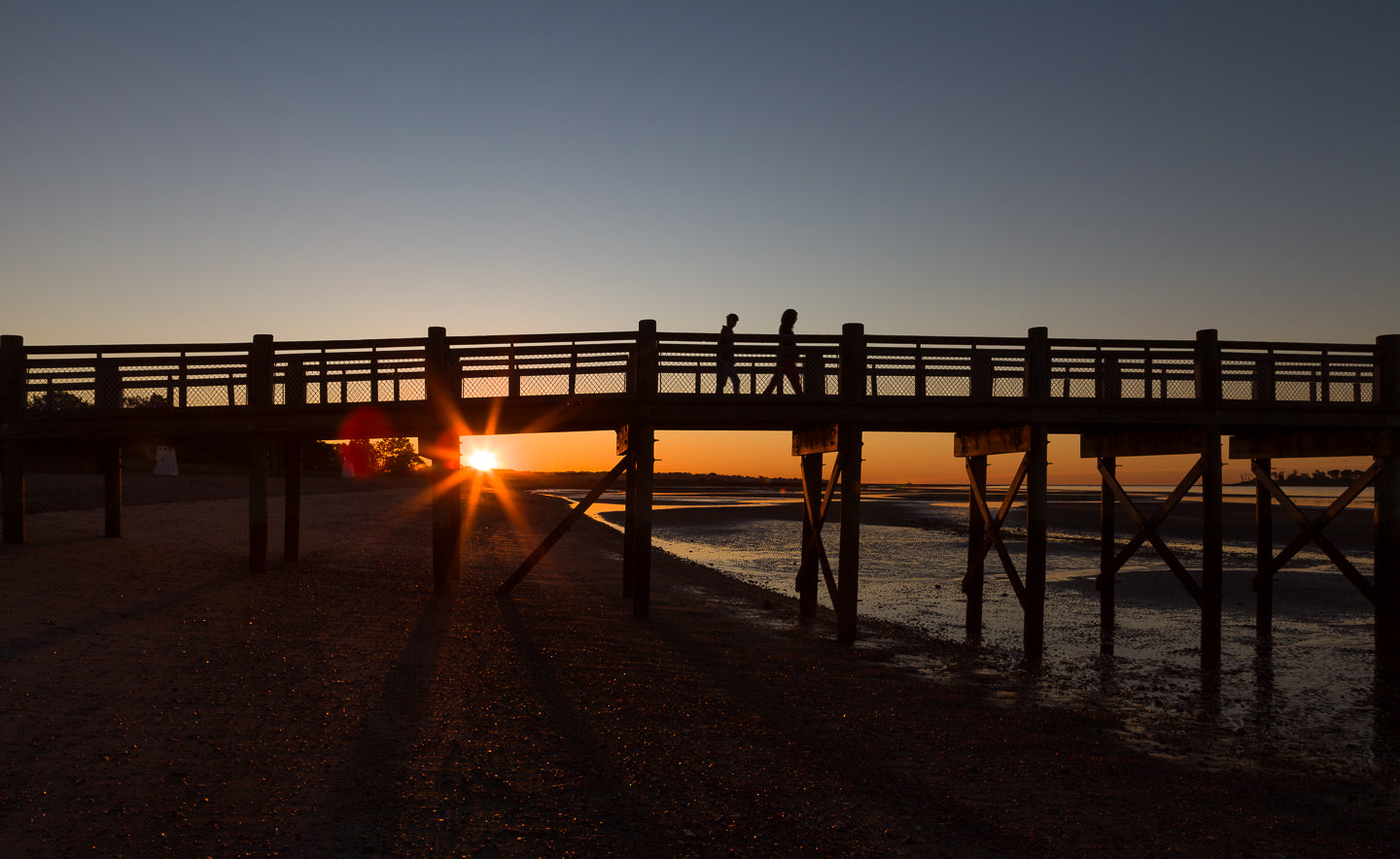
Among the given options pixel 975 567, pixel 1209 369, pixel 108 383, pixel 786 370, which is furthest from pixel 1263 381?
pixel 108 383

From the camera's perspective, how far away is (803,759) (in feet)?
28.8

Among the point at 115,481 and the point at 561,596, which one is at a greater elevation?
the point at 115,481

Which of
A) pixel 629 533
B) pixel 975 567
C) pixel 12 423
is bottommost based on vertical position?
pixel 975 567

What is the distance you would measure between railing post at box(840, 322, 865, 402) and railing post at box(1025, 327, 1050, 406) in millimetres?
2849

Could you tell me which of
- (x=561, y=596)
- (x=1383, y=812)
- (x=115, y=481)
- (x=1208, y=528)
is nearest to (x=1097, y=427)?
(x=1208, y=528)

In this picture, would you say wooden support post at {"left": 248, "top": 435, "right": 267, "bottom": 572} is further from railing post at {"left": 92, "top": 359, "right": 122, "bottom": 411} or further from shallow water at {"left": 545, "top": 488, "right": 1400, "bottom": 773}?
shallow water at {"left": 545, "top": 488, "right": 1400, "bottom": 773}

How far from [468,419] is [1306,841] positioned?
1342 centimetres

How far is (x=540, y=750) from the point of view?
8.61m

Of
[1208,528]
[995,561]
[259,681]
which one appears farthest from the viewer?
[995,561]

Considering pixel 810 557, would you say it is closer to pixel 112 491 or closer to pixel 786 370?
pixel 786 370

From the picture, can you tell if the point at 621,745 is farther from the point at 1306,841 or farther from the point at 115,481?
the point at 115,481

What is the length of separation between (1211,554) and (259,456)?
1760 cm

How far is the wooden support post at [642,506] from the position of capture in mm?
16000

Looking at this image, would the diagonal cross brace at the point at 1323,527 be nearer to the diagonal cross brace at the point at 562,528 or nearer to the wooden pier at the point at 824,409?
the wooden pier at the point at 824,409
